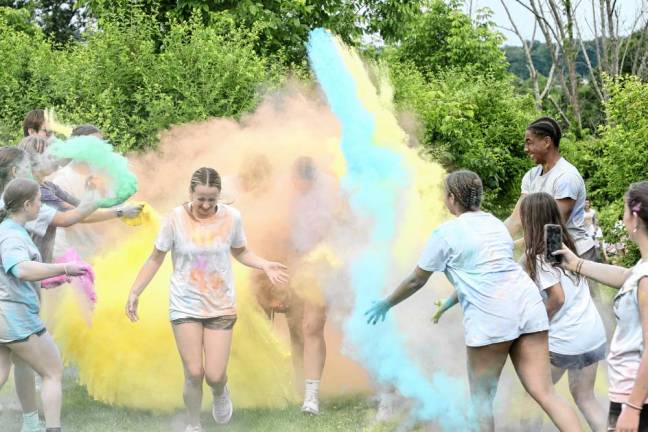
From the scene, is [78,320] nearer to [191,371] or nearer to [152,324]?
[152,324]

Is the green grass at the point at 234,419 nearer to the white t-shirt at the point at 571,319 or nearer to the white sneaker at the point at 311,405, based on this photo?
the white sneaker at the point at 311,405

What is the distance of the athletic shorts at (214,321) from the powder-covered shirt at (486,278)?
158 cm

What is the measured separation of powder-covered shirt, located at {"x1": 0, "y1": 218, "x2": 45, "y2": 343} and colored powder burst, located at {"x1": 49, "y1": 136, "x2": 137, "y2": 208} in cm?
120

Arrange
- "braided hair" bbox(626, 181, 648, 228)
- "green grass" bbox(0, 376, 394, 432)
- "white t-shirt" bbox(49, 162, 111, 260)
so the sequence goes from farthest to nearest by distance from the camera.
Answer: "white t-shirt" bbox(49, 162, 111, 260)
"green grass" bbox(0, 376, 394, 432)
"braided hair" bbox(626, 181, 648, 228)

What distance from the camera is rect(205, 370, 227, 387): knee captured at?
6398 millimetres

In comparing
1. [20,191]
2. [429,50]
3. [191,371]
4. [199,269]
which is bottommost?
[191,371]

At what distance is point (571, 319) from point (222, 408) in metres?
2.48

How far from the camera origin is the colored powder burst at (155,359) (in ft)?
23.2

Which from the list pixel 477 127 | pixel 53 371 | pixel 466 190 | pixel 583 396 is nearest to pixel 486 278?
pixel 466 190

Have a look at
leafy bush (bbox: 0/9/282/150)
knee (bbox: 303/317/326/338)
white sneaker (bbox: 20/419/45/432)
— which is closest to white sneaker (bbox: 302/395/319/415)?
knee (bbox: 303/317/326/338)

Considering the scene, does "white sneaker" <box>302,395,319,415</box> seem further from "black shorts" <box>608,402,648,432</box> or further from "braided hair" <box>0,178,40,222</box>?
"black shorts" <box>608,402,648,432</box>

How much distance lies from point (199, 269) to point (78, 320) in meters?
1.39

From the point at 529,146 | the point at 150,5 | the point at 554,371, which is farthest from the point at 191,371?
the point at 150,5

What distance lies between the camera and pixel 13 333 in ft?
19.3
